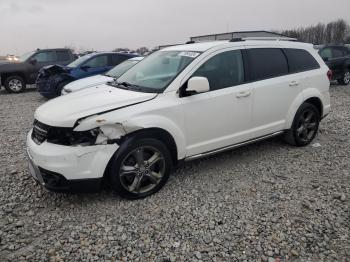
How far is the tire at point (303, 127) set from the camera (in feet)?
16.8

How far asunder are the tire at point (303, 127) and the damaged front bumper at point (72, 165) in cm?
306

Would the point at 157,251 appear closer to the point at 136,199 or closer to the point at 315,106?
the point at 136,199

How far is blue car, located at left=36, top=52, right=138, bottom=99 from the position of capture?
10.1 metres

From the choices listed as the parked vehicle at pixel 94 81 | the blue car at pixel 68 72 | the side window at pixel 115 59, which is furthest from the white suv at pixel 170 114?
the side window at pixel 115 59

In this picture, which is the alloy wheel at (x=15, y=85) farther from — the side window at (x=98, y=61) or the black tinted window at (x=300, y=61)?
the black tinted window at (x=300, y=61)

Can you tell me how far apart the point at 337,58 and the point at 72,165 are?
12.4m

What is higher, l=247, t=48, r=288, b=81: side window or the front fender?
l=247, t=48, r=288, b=81: side window

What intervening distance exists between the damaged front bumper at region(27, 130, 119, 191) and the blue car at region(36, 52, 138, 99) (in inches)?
280

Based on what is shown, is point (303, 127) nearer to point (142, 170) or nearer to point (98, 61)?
point (142, 170)

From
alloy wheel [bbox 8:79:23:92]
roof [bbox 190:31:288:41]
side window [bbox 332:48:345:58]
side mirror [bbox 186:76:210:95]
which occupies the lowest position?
alloy wheel [bbox 8:79:23:92]

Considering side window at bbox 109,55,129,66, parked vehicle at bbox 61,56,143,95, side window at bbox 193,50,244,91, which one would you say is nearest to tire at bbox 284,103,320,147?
side window at bbox 193,50,244,91

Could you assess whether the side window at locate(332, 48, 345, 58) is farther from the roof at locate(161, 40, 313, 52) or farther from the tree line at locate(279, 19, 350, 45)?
the tree line at locate(279, 19, 350, 45)

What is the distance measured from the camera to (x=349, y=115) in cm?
759

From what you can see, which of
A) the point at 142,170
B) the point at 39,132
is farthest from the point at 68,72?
the point at 142,170
